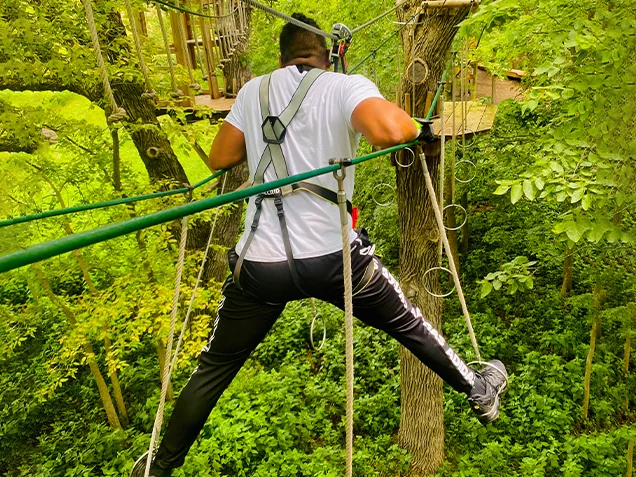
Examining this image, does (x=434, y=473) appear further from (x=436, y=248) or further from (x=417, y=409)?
(x=436, y=248)

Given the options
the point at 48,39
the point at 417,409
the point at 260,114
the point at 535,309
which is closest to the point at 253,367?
the point at 417,409

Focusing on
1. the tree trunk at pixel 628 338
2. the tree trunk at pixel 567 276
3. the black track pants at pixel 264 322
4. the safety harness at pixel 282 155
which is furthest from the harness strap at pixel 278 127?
the tree trunk at pixel 567 276

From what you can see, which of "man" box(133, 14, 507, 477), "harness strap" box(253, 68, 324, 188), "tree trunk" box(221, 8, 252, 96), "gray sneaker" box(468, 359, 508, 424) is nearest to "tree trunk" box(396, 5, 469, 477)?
"man" box(133, 14, 507, 477)

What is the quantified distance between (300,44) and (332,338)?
166 inches

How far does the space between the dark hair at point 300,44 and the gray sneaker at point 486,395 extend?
145 centimetres

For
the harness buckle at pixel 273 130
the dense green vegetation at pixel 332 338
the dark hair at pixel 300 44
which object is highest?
the dark hair at pixel 300 44

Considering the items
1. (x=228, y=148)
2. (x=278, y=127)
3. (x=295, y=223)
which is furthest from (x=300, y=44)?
(x=295, y=223)

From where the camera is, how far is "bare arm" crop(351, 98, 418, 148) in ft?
4.59

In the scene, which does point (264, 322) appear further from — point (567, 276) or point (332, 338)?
point (567, 276)

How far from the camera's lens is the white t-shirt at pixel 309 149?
5.04 feet

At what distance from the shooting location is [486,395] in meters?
1.95

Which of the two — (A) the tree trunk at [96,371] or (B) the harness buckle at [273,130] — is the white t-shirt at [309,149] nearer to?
(B) the harness buckle at [273,130]

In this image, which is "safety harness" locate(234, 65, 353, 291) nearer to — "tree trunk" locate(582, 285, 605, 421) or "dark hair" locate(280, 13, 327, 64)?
"dark hair" locate(280, 13, 327, 64)

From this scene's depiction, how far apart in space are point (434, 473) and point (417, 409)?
578mm
